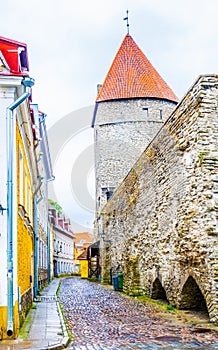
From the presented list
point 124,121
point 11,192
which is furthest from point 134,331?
point 124,121

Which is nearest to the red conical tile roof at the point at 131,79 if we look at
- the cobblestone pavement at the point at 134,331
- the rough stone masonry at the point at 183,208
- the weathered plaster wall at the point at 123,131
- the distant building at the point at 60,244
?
the weathered plaster wall at the point at 123,131

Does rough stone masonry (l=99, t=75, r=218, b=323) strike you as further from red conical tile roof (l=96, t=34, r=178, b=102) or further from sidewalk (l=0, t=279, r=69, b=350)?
red conical tile roof (l=96, t=34, r=178, b=102)

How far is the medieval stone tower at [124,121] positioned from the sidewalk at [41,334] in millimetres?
24690

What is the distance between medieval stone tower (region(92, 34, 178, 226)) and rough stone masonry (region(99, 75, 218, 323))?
60.0 feet

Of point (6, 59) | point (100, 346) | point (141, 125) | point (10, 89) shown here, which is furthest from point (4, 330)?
point (141, 125)

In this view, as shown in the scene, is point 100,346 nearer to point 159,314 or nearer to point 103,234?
point 159,314

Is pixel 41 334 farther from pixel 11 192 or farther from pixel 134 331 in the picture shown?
pixel 11 192

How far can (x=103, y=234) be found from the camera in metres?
31.2

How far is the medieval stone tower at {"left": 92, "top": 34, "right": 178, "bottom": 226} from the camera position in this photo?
1435 inches

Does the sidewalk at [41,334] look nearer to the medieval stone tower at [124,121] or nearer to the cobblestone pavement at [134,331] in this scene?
the cobblestone pavement at [134,331]

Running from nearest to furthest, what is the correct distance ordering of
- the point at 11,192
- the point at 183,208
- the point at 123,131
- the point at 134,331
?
the point at 11,192 → the point at 134,331 → the point at 183,208 → the point at 123,131

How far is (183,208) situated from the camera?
12.3 m

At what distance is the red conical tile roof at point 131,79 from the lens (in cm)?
3728

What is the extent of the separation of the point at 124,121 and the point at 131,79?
4.18 meters
